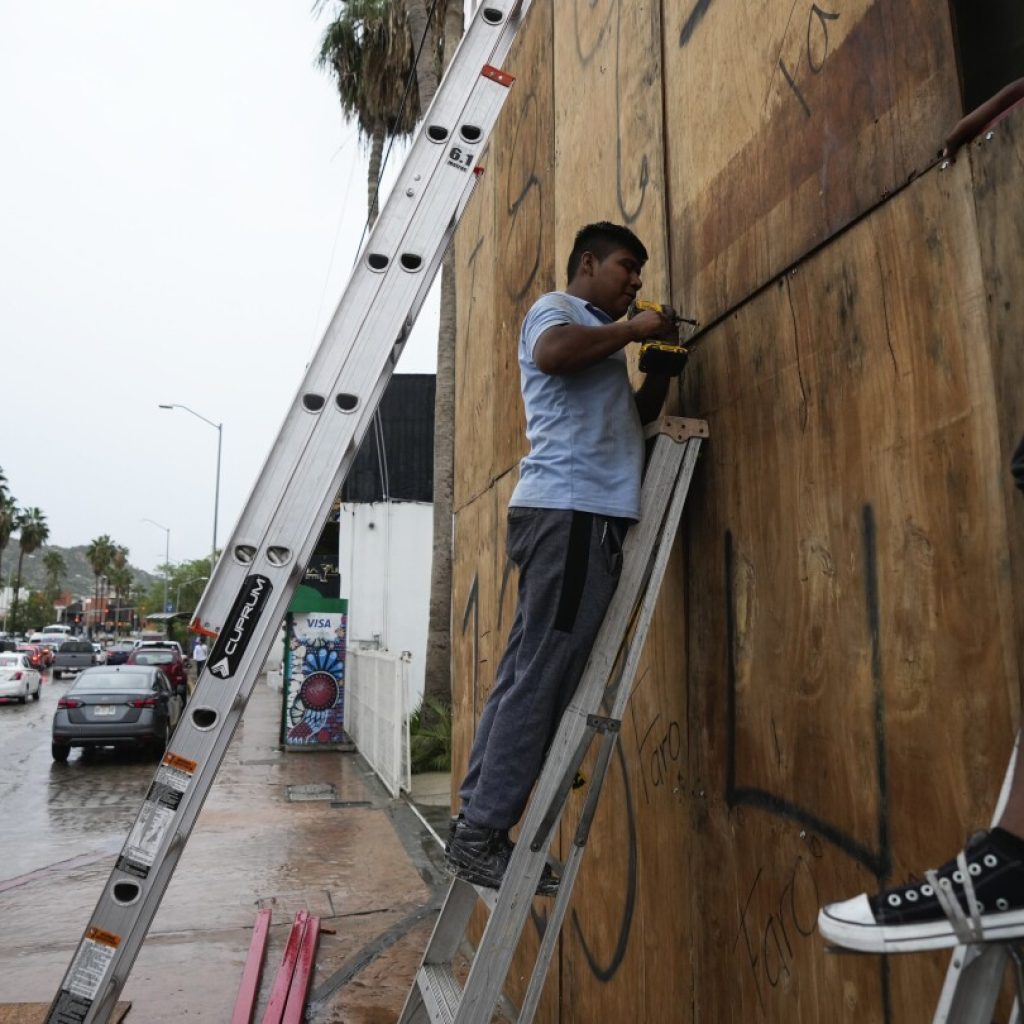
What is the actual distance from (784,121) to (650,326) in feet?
2.02

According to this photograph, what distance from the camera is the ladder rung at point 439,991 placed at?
237 cm

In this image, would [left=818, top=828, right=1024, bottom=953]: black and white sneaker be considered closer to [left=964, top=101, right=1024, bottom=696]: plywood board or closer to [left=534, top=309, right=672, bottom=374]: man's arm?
[left=964, top=101, right=1024, bottom=696]: plywood board

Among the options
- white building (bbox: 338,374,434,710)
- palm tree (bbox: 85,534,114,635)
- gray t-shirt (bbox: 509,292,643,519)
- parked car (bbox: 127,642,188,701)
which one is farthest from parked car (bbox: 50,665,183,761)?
palm tree (bbox: 85,534,114,635)

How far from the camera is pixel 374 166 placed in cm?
2014

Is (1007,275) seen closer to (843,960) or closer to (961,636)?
(961,636)

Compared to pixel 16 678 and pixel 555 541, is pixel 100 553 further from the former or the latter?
pixel 555 541

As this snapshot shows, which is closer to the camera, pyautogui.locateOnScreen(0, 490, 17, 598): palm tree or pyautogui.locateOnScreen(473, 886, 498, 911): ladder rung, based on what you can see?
pyautogui.locateOnScreen(473, 886, 498, 911): ladder rung

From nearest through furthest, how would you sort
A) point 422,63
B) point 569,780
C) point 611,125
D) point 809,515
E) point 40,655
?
point 809,515
point 569,780
point 611,125
point 422,63
point 40,655

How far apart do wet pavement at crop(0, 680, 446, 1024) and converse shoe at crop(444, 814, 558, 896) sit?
2.41 metres

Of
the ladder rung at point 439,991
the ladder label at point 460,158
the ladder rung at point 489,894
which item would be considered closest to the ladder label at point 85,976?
the ladder rung at point 439,991

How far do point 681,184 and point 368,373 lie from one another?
1.19 meters

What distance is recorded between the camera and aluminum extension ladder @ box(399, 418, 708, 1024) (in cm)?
209

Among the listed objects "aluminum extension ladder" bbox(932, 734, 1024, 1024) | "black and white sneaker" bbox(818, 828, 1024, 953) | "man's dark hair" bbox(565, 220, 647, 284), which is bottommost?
"aluminum extension ladder" bbox(932, 734, 1024, 1024)

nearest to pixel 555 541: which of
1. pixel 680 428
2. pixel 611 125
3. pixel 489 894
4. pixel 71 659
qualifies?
pixel 680 428
